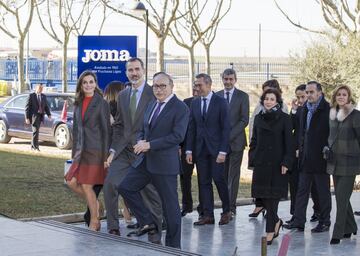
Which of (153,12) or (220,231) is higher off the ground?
(153,12)

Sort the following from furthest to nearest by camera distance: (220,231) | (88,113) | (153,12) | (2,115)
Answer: (153,12) → (2,115) → (220,231) → (88,113)

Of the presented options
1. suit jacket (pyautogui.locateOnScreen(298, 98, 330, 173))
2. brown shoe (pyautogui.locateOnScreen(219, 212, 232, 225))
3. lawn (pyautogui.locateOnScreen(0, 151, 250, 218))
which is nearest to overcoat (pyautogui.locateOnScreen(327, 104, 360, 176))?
suit jacket (pyautogui.locateOnScreen(298, 98, 330, 173))

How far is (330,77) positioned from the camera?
28.3m

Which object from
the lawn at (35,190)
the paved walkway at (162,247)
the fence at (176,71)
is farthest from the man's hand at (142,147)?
the fence at (176,71)

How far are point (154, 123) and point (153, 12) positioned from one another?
27536 millimetres

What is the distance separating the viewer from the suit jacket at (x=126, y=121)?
9.59m

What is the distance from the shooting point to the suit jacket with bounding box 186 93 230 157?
35.3 feet

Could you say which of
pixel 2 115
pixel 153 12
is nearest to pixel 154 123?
pixel 2 115

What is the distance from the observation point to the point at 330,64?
28.4m

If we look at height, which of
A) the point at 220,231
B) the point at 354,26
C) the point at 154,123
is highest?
the point at 354,26

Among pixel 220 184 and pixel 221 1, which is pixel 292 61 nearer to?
pixel 221 1

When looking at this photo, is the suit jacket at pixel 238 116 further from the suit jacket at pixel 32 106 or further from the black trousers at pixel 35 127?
the suit jacket at pixel 32 106

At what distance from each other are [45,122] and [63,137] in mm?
918

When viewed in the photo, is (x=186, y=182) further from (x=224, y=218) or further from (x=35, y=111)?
(x=35, y=111)
